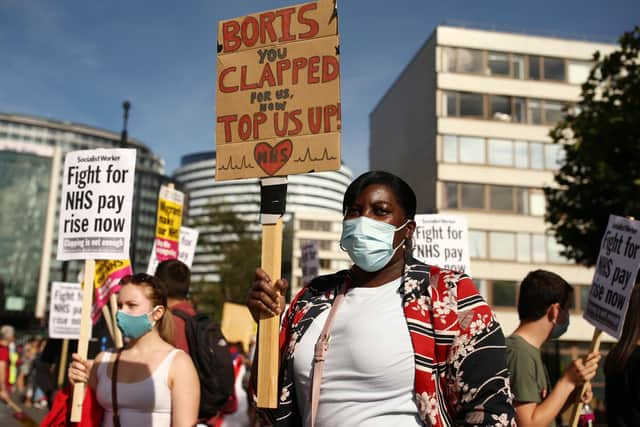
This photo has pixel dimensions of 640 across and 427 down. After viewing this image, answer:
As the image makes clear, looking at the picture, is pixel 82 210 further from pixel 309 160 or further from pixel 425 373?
pixel 425 373

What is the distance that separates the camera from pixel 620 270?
181 inches

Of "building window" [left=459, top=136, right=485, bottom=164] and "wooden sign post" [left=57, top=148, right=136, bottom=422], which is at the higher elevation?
"building window" [left=459, top=136, right=485, bottom=164]

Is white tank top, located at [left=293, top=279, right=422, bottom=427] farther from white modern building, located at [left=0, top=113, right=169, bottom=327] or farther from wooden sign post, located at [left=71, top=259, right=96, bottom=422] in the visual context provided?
white modern building, located at [left=0, top=113, right=169, bottom=327]

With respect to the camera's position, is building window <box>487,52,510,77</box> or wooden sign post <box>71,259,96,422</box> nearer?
wooden sign post <box>71,259,96,422</box>

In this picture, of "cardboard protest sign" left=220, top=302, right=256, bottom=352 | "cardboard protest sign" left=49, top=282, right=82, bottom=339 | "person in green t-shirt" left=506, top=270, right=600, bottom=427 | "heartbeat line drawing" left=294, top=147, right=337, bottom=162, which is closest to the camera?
"heartbeat line drawing" left=294, top=147, right=337, bottom=162

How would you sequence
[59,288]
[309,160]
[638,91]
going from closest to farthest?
1. [309,160]
2. [59,288]
3. [638,91]

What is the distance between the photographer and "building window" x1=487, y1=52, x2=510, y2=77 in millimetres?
44312

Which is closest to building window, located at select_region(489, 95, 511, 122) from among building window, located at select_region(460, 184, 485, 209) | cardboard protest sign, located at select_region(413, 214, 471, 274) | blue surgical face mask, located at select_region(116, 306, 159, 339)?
building window, located at select_region(460, 184, 485, 209)

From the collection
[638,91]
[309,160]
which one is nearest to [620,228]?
[309,160]

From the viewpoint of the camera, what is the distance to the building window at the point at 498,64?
44.3 meters

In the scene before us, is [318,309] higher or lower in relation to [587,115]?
lower

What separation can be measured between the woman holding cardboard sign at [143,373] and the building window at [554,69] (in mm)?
44445

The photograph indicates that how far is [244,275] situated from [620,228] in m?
38.9

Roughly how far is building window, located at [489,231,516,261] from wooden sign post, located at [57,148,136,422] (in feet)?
131
